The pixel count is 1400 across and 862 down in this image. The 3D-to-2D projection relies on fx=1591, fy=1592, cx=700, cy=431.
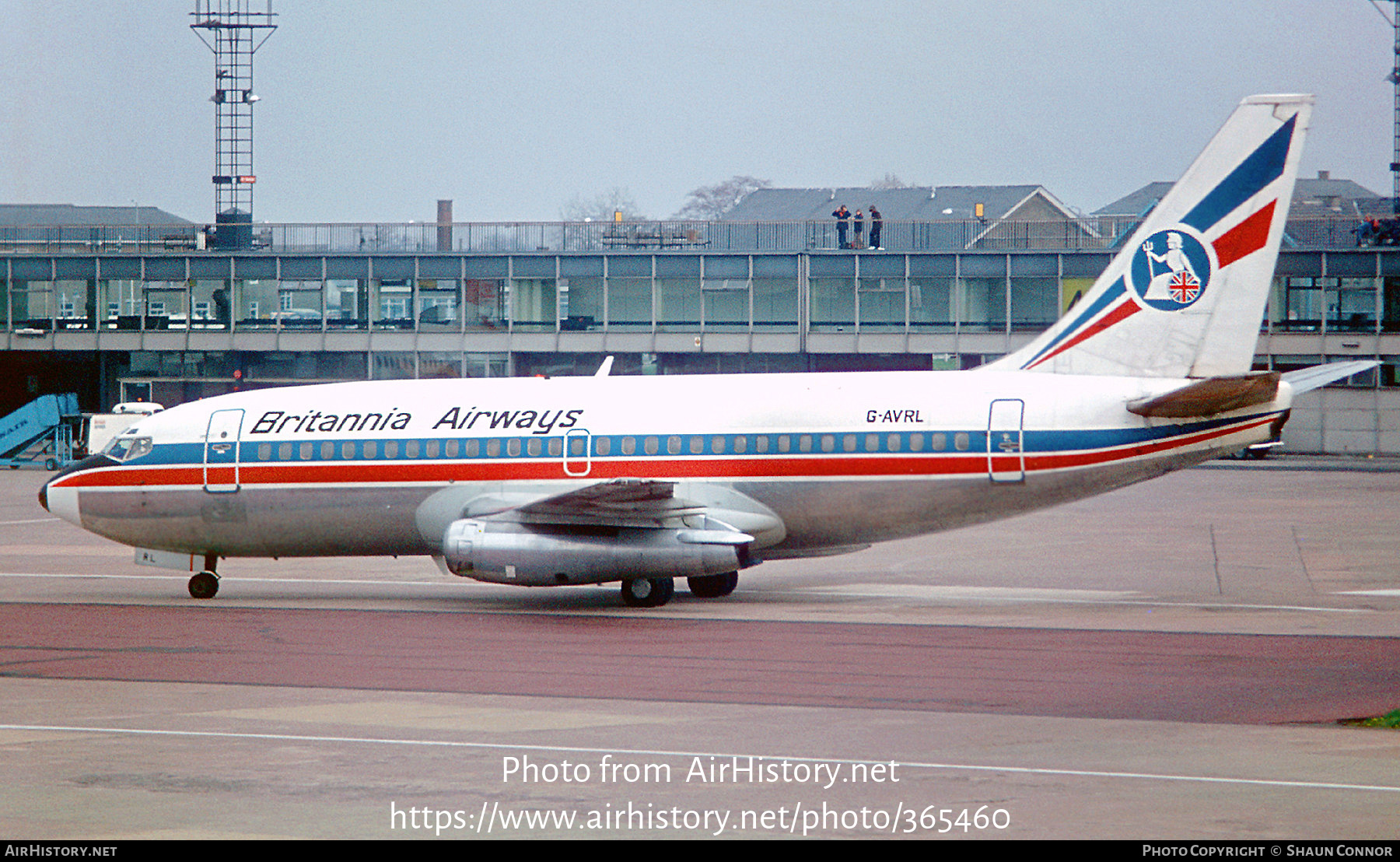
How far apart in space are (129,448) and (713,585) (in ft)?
33.7

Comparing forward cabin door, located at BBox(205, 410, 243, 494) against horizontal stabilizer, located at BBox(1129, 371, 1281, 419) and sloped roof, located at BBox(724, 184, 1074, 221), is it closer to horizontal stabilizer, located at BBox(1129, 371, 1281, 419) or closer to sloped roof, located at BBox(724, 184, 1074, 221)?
horizontal stabilizer, located at BBox(1129, 371, 1281, 419)

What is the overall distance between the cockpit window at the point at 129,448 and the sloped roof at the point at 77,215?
102453mm

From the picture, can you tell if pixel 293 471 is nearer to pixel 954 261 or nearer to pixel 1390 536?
pixel 1390 536

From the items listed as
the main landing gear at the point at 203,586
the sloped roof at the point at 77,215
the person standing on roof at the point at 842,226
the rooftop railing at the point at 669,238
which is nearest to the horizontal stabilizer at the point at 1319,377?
the main landing gear at the point at 203,586

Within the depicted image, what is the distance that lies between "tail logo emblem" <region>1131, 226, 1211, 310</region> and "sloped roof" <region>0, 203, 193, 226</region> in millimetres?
111013

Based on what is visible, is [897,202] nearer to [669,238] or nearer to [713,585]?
[669,238]

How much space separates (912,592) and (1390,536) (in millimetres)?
13437

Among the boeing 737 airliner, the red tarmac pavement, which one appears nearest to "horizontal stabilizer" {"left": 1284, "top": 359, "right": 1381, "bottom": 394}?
the boeing 737 airliner

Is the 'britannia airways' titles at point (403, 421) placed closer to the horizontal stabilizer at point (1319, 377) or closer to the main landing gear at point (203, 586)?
the main landing gear at point (203, 586)

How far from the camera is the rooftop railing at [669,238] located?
62.9 metres

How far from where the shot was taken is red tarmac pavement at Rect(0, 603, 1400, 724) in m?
16.2

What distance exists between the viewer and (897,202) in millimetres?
93938

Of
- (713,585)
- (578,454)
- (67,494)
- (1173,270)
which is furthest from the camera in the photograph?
(67,494)

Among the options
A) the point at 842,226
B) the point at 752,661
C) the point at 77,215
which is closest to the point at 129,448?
the point at 752,661
